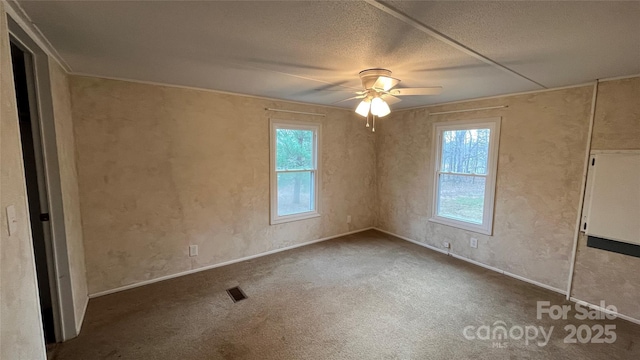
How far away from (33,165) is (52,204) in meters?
0.38

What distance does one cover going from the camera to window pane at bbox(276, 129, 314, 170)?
404 cm

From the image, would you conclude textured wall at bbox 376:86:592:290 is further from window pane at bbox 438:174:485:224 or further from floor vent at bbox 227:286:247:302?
floor vent at bbox 227:286:247:302

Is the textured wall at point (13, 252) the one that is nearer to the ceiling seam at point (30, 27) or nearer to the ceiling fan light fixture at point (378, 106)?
the ceiling seam at point (30, 27)

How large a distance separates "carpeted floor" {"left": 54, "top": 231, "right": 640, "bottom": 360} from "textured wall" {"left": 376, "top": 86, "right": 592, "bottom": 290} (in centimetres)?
28

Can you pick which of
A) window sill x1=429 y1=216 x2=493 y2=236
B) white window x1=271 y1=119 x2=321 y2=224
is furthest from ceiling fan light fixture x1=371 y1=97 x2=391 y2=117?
window sill x1=429 y1=216 x2=493 y2=236

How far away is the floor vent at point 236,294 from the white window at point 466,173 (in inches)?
118

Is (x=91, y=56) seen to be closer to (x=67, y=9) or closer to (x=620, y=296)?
(x=67, y=9)

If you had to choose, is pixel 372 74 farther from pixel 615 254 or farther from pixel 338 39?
pixel 615 254

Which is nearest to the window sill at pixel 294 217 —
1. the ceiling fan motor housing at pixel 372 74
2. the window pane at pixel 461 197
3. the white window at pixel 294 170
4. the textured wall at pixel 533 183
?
the white window at pixel 294 170

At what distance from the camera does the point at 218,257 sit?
3.61m

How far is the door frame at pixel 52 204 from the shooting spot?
1994 mm

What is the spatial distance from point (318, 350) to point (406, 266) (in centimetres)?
194

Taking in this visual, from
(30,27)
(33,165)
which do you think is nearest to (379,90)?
(30,27)

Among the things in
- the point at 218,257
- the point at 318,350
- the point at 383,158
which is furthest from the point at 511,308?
the point at 218,257
